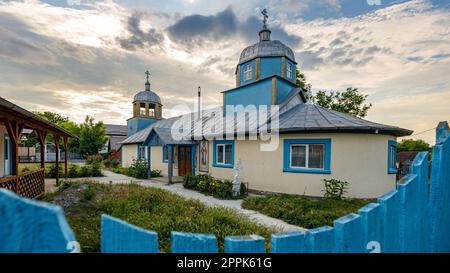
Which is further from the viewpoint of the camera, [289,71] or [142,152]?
[142,152]

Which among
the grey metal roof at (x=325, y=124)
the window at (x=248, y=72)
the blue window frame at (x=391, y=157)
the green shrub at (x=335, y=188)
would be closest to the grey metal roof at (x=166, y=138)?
the window at (x=248, y=72)

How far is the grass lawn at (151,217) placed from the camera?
429 centimetres

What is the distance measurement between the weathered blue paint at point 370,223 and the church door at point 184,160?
1495cm

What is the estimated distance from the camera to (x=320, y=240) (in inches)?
44.4

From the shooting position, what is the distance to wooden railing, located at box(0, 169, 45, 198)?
21.1 feet

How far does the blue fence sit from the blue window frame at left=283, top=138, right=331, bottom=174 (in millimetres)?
7370

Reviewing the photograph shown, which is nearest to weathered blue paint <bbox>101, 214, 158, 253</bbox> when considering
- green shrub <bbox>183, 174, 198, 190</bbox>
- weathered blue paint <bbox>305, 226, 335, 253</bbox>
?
weathered blue paint <bbox>305, 226, 335, 253</bbox>

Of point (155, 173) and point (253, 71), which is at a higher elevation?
point (253, 71)

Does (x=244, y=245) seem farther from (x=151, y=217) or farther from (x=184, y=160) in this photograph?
(x=184, y=160)

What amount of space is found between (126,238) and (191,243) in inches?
11.9

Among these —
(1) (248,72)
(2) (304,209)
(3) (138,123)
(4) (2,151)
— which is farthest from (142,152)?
(2) (304,209)

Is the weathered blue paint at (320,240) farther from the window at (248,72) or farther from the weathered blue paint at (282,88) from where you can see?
the window at (248,72)
